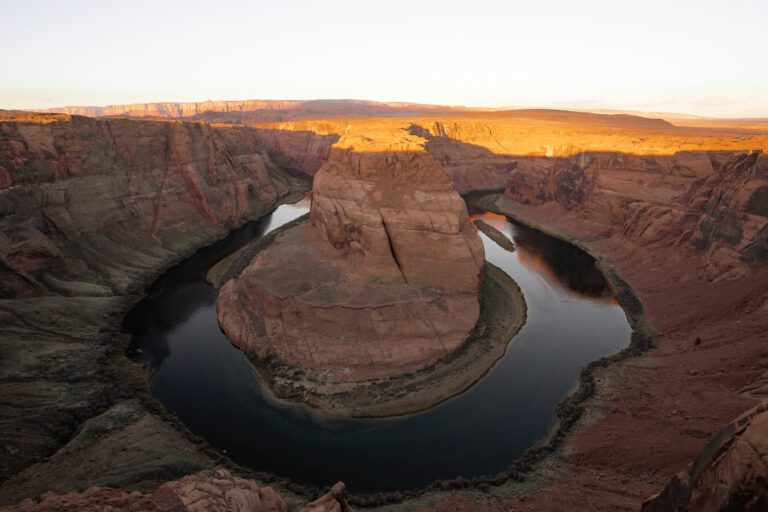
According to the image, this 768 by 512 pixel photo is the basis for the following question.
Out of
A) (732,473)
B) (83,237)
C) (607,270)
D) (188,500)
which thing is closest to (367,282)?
(188,500)

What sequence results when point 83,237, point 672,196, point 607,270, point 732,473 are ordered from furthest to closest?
point 672,196, point 607,270, point 83,237, point 732,473

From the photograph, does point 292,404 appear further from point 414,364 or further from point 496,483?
point 496,483

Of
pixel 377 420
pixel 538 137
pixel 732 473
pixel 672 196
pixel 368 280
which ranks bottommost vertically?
pixel 377 420

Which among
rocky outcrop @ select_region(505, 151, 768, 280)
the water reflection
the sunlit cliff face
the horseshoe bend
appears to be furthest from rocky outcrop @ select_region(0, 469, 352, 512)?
rocky outcrop @ select_region(505, 151, 768, 280)

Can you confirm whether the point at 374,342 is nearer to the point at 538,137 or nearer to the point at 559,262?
the point at 559,262

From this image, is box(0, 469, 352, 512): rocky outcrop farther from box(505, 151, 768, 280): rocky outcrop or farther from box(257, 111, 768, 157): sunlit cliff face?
box(505, 151, 768, 280): rocky outcrop

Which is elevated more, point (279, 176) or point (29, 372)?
point (279, 176)

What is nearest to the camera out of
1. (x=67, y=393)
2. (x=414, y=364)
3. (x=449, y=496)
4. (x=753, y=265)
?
(x=449, y=496)

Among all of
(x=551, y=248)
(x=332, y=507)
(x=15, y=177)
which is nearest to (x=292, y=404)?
(x=332, y=507)
